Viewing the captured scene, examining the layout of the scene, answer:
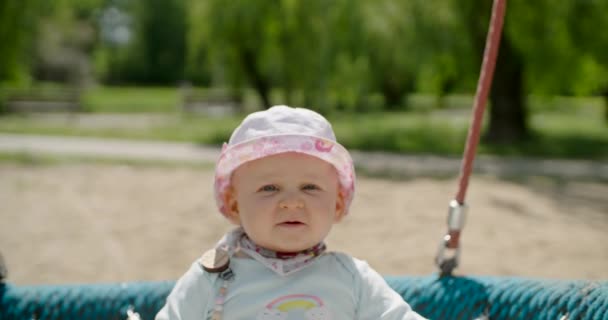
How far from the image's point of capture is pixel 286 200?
141cm

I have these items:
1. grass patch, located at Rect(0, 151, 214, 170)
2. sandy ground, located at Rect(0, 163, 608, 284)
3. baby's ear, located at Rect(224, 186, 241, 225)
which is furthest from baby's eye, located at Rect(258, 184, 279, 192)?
grass patch, located at Rect(0, 151, 214, 170)

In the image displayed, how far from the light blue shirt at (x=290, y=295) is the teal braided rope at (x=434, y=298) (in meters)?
0.23

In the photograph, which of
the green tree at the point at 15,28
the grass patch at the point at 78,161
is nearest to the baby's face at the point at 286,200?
the grass patch at the point at 78,161

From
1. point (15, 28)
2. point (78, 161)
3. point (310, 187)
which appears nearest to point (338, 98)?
point (78, 161)

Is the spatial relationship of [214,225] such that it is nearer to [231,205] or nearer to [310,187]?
[231,205]

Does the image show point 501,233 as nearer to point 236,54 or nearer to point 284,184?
point 284,184

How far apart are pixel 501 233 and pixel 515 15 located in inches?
182

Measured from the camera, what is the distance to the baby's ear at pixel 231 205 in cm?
155

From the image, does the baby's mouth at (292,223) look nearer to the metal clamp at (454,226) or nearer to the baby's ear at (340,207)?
the baby's ear at (340,207)

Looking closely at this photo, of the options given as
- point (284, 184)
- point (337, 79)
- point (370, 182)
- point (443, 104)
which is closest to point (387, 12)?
point (337, 79)

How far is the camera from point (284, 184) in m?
1.43

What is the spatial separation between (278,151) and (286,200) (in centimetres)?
11

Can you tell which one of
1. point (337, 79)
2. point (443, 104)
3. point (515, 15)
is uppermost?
point (515, 15)

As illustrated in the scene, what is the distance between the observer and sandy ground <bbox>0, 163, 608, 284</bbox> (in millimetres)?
3875
